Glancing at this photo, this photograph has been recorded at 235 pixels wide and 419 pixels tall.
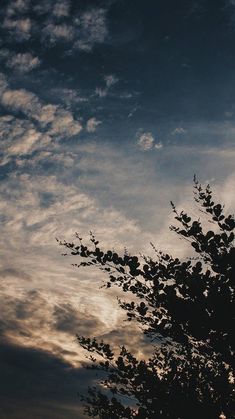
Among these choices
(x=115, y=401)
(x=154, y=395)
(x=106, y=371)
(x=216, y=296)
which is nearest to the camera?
(x=216, y=296)

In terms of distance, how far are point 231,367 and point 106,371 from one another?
3499 mm

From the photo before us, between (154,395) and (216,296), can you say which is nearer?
(216,296)

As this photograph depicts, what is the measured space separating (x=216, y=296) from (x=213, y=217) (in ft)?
6.88

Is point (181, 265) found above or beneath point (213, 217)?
beneath

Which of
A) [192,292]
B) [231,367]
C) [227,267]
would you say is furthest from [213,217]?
[231,367]

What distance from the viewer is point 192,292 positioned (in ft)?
25.7

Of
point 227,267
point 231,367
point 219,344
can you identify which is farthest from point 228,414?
point 227,267

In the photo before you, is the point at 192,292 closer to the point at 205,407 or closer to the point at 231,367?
the point at 231,367

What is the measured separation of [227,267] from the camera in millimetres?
8031

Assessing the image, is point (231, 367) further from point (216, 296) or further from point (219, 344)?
point (216, 296)

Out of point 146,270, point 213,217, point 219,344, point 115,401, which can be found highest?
point 213,217

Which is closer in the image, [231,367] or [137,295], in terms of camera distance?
[231,367]

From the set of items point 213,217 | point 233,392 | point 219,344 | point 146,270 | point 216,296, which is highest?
point 213,217

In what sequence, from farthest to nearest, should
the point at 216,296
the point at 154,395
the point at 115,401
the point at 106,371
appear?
1. the point at 106,371
2. the point at 115,401
3. the point at 154,395
4. the point at 216,296
